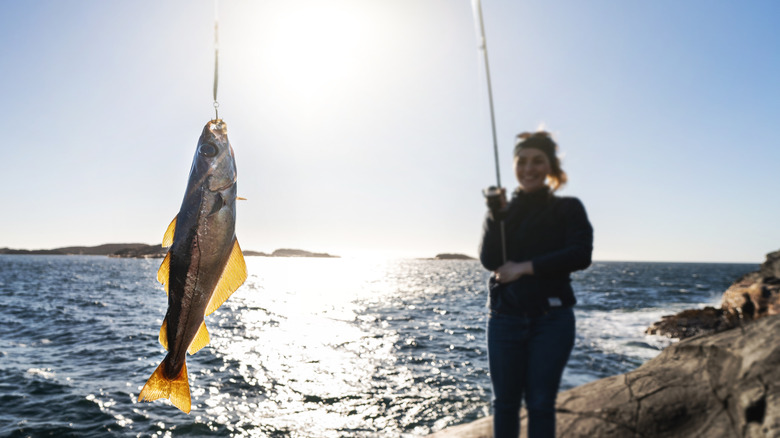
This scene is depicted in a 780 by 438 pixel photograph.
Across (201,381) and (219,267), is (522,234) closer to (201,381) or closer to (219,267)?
(219,267)

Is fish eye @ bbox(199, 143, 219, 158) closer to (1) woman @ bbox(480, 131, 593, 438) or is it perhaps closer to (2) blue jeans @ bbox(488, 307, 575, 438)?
(1) woman @ bbox(480, 131, 593, 438)

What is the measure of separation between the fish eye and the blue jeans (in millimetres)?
2418

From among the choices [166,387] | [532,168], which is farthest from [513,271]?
[166,387]

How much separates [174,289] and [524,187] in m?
2.78

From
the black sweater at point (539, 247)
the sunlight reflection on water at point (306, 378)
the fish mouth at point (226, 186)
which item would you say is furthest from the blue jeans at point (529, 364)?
the sunlight reflection on water at point (306, 378)

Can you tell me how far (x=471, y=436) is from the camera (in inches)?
223

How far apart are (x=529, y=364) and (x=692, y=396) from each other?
3.64 meters

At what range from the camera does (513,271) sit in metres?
3.21

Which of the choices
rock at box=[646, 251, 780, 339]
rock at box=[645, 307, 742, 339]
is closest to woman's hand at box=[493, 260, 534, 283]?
rock at box=[646, 251, 780, 339]

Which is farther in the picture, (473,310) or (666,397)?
(473,310)

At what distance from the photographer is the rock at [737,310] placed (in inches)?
685

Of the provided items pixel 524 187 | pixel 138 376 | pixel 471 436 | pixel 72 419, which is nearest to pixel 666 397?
pixel 471 436

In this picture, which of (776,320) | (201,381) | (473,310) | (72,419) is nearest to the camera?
(776,320)

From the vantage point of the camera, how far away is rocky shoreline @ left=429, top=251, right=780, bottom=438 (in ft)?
14.9
